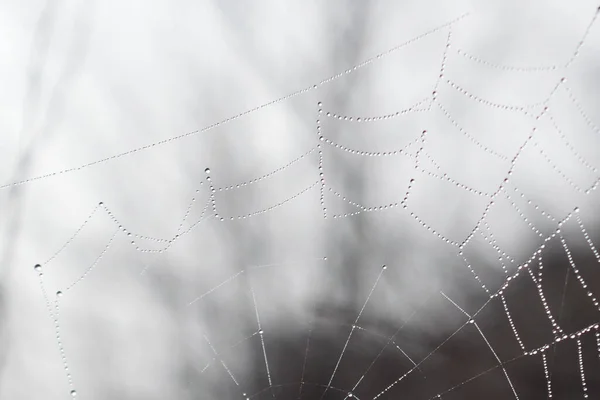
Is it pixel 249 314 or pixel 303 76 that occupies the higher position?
pixel 303 76

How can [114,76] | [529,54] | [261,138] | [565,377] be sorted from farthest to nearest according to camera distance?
[565,377] < [261,138] < [114,76] < [529,54]

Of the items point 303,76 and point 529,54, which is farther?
point 303,76

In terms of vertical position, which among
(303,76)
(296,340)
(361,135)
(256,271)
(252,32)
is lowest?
(296,340)

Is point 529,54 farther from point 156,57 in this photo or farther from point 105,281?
point 105,281

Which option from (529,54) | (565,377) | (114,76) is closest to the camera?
(529,54)

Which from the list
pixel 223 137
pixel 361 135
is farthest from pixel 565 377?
pixel 223 137

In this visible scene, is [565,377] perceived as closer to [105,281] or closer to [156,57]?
[105,281]

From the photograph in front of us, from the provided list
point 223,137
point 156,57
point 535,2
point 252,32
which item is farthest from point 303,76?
point 535,2
